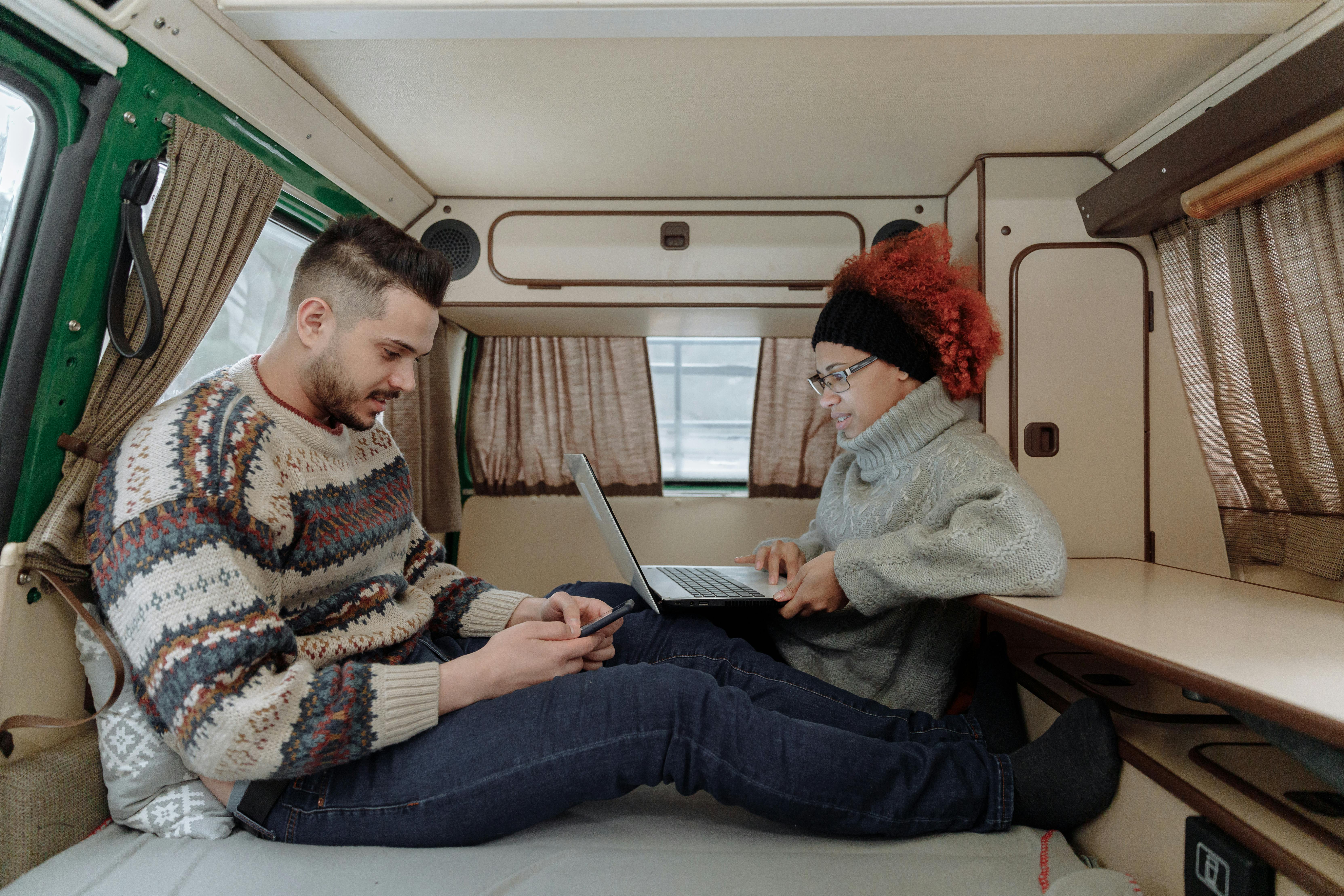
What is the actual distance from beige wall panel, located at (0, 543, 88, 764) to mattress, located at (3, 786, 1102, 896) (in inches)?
8.0

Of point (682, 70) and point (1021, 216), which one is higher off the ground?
point (682, 70)

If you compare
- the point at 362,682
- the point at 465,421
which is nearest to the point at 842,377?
the point at 362,682

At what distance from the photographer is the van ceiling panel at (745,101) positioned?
155cm

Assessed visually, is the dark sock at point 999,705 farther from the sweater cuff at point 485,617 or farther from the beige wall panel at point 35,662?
the beige wall panel at point 35,662

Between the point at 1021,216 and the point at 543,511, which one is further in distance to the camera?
the point at 543,511

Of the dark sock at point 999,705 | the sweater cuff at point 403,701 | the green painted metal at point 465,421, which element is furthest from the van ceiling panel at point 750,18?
the green painted metal at point 465,421

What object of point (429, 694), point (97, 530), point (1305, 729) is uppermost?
point (97, 530)

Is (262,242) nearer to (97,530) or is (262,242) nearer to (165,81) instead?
(165,81)

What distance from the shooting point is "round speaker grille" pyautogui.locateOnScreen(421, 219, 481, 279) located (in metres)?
2.48

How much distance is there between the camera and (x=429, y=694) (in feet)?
3.80

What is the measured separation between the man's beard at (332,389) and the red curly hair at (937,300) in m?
1.30

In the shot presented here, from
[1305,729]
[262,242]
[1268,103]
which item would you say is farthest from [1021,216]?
[262,242]

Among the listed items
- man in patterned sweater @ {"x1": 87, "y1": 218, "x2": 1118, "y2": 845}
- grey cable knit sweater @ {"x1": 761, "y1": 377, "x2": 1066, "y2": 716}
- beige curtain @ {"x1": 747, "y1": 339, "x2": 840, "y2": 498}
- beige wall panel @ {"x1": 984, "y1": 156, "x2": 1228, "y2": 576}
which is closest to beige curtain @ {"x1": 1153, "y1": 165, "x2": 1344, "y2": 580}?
beige wall panel @ {"x1": 984, "y1": 156, "x2": 1228, "y2": 576}

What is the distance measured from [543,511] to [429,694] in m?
2.06
